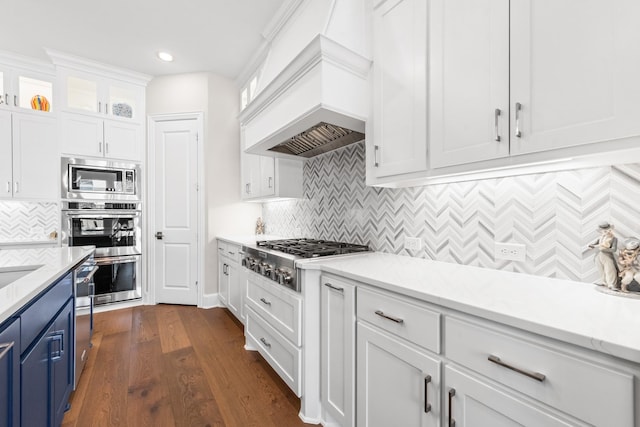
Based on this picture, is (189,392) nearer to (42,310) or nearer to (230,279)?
(42,310)

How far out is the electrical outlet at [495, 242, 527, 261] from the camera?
1.35 meters

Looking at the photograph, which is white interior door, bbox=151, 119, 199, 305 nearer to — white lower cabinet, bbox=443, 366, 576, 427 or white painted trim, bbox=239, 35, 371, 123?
white painted trim, bbox=239, 35, 371, 123

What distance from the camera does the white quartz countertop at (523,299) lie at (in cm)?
69

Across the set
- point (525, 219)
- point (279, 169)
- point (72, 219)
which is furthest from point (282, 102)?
point (72, 219)

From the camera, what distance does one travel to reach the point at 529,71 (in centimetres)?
103

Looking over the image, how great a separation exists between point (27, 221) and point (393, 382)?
4519 millimetres

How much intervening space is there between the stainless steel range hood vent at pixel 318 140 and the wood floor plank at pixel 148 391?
199 cm

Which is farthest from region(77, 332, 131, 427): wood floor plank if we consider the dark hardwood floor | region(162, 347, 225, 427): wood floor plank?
region(162, 347, 225, 427): wood floor plank

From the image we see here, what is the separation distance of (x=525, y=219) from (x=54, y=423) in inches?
97.3

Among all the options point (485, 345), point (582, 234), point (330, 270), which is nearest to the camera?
point (485, 345)

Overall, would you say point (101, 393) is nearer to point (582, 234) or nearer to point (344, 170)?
point (344, 170)

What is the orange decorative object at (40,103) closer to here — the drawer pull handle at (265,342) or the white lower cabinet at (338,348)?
the drawer pull handle at (265,342)

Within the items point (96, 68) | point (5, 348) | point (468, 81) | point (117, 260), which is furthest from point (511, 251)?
point (96, 68)

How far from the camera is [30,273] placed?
4.45 feet
